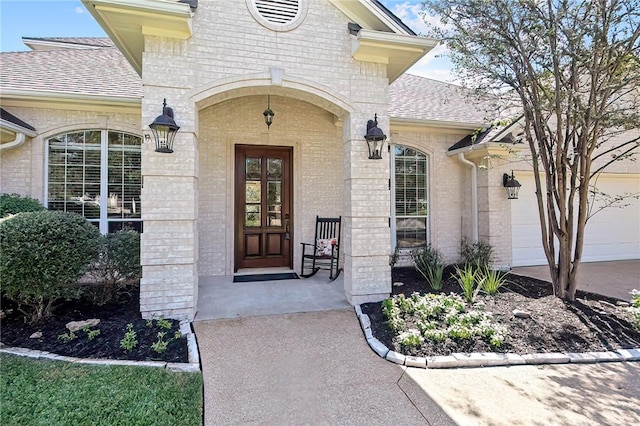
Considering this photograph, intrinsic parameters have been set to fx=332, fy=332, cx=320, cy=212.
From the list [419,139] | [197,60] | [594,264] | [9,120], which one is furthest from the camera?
[594,264]

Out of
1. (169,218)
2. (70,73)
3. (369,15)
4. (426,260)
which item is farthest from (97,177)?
(426,260)

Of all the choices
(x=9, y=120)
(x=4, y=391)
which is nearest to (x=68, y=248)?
(x=4, y=391)

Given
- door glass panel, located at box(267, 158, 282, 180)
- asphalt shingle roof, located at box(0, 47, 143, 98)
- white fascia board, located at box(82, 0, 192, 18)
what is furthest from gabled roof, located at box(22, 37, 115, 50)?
white fascia board, located at box(82, 0, 192, 18)

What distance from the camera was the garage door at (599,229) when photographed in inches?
→ 291

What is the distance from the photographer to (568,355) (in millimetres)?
3289

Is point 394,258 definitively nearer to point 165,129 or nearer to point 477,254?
point 477,254

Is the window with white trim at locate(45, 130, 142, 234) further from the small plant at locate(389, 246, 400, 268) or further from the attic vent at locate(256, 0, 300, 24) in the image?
the small plant at locate(389, 246, 400, 268)

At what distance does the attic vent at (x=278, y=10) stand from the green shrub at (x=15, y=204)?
14.6 ft

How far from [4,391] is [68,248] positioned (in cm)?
163

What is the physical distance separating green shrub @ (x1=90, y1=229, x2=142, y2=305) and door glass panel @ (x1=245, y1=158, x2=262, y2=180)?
2530 millimetres

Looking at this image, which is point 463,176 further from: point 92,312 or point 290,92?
point 92,312

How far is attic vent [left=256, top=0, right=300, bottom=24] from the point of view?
4336 millimetres

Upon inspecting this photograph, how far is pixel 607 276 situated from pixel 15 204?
33.9ft

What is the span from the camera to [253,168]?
21.7ft
